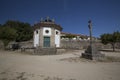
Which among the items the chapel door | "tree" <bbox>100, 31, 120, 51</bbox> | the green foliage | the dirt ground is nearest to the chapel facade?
the chapel door

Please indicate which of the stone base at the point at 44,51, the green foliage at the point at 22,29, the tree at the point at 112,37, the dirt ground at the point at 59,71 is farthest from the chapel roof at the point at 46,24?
the green foliage at the point at 22,29

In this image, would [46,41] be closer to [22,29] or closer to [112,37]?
[112,37]

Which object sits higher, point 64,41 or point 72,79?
point 64,41

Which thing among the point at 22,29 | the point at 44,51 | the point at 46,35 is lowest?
the point at 44,51

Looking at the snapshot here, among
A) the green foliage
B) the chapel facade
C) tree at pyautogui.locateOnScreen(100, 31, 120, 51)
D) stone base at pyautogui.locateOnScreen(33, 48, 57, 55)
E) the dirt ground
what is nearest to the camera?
the dirt ground

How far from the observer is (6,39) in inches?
950

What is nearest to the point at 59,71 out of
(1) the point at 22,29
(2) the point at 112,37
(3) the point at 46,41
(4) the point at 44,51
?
(4) the point at 44,51

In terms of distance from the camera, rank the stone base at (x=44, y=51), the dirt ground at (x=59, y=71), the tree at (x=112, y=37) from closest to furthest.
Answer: the dirt ground at (x=59, y=71), the stone base at (x=44, y=51), the tree at (x=112, y=37)

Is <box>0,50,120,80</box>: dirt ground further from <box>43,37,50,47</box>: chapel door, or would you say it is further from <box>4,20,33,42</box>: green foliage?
<box>4,20,33,42</box>: green foliage

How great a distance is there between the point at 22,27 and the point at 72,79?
Result: 4486 cm

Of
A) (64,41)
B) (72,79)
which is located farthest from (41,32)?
(72,79)

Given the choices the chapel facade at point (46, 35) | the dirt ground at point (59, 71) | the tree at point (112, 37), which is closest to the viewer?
the dirt ground at point (59, 71)

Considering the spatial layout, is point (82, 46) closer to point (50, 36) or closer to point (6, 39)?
point (50, 36)

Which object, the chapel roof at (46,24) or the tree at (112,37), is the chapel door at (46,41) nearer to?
the chapel roof at (46,24)
